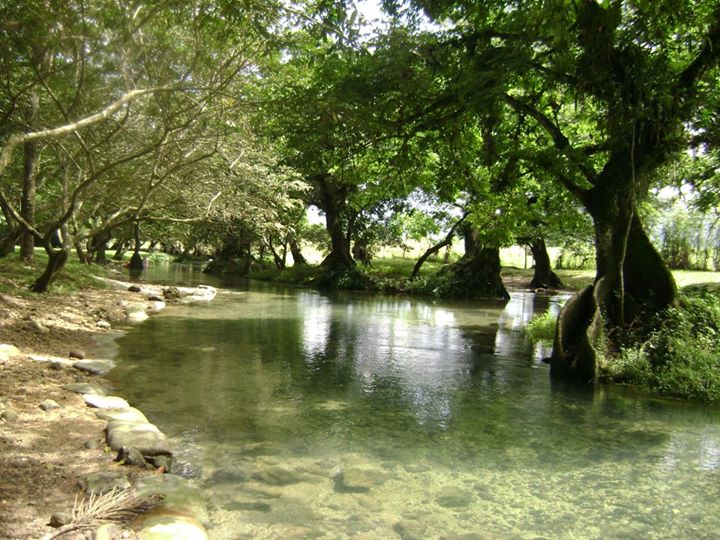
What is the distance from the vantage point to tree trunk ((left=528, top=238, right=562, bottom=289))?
37.1 meters

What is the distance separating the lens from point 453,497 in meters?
4.96

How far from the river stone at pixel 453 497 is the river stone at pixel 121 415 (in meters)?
3.43

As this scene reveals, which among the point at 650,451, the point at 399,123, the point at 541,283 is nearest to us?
the point at 650,451

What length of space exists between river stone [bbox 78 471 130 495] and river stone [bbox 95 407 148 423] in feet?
5.09

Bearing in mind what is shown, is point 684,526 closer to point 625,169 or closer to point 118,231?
point 625,169

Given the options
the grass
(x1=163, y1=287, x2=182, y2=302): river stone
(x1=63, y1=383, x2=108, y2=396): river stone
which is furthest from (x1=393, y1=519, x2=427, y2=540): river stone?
(x1=163, y1=287, x2=182, y2=302): river stone

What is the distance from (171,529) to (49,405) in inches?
127

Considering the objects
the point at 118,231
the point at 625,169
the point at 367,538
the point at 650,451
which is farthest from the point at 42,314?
the point at 118,231

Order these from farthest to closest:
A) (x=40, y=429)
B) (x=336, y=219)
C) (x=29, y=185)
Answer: (x=336, y=219), (x=29, y=185), (x=40, y=429)

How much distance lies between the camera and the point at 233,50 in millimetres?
11766

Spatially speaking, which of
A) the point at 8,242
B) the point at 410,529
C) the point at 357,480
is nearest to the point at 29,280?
the point at 8,242

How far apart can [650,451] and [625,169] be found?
6.10 metres

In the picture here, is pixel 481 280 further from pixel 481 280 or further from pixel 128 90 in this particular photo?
pixel 128 90

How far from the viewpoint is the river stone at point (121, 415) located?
6.06 meters
